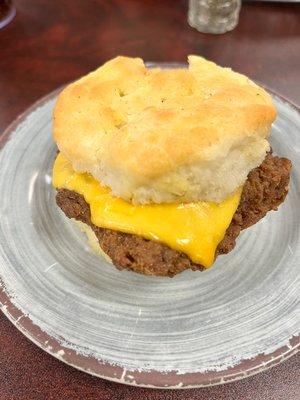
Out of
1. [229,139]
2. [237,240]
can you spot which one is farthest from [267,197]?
[229,139]

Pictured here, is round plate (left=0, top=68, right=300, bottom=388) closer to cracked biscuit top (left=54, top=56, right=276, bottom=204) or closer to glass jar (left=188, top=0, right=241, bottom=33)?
cracked biscuit top (left=54, top=56, right=276, bottom=204)

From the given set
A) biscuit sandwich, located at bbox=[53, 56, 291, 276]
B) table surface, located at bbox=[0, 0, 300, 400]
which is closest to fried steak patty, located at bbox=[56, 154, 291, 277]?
biscuit sandwich, located at bbox=[53, 56, 291, 276]

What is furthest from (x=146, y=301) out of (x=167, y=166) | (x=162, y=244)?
(x=167, y=166)

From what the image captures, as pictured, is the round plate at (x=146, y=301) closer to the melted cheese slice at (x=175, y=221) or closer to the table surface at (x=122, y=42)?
the melted cheese slice at (x=175, y=221)

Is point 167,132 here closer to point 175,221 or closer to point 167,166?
point 167,166

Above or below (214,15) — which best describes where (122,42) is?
below

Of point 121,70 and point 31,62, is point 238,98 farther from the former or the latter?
point 31,62

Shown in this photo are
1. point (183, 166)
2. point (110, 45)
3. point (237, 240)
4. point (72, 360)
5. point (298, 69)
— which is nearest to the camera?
point (72, 360)
